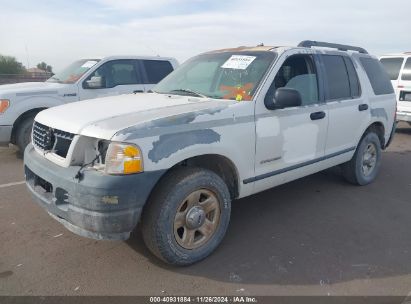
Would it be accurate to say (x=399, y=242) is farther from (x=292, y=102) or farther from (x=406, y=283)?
(x=292, y=102)

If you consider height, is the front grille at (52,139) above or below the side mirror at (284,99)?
below

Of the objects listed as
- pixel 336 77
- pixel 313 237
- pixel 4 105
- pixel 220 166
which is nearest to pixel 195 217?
pixel 220 166

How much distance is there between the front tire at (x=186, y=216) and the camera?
2.87 m

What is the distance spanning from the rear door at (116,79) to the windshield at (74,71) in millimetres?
183

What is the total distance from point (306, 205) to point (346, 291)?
180cm

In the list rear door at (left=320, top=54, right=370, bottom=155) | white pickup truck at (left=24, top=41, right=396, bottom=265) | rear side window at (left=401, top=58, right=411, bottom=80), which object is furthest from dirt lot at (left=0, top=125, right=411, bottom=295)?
rear side window at (left=401, top=58, right=411, bottom=80)

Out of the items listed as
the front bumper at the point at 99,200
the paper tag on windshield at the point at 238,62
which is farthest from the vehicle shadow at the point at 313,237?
the paper tag on windshield at the point at 238,62

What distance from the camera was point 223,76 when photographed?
3.86 m

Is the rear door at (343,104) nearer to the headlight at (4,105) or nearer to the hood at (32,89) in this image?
the hood at (32,89)

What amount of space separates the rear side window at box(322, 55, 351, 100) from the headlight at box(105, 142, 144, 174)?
2.67 metres

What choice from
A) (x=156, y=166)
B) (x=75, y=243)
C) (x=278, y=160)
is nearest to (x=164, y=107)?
(x=156, y=166)

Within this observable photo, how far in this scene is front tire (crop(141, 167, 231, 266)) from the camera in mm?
2869

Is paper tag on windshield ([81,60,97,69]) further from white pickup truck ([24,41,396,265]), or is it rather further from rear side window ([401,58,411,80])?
rear side window ([401,58,411,80])

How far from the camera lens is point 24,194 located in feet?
15.4
